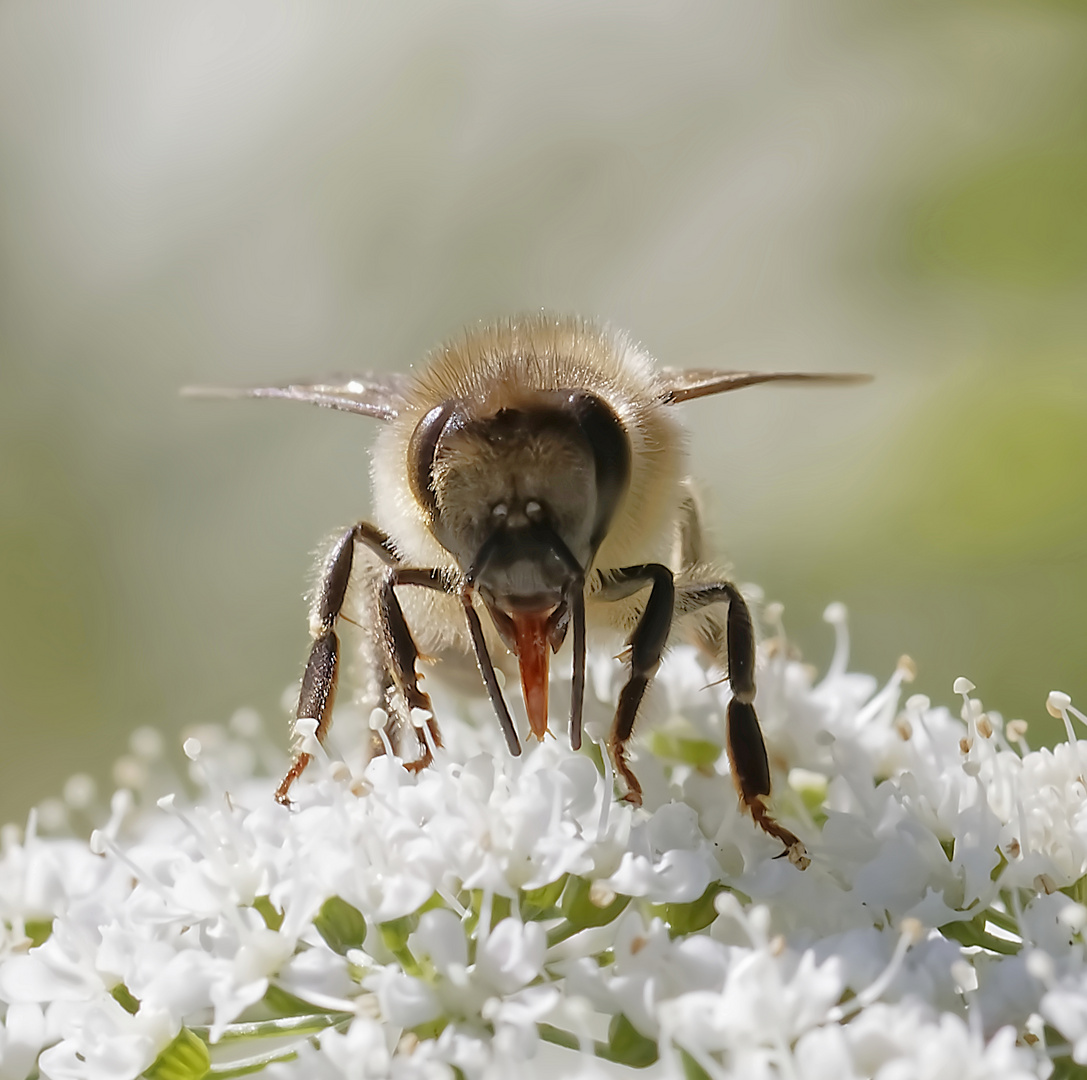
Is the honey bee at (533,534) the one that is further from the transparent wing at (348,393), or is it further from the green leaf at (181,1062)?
the green leaf at (181,1062)

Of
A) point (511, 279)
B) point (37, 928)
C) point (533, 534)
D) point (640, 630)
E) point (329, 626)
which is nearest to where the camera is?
point (533, 534)

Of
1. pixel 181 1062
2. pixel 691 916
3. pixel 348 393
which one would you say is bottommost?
pixel 181 1062

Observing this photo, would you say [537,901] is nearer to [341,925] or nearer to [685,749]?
[341,925]

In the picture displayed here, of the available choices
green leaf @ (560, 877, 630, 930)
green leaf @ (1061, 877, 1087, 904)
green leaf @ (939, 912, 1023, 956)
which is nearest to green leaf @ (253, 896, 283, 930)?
green leaf @ (560, 877, 630, 930)

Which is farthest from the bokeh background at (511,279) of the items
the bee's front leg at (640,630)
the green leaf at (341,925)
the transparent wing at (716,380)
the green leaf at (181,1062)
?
the green leaf at (181,1062)

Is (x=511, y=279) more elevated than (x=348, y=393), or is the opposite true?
(x=511, y=279)

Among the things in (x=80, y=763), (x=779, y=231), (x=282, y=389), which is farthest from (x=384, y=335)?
(x=282, y=389)

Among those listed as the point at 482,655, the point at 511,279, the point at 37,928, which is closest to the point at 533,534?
the point at 482,655

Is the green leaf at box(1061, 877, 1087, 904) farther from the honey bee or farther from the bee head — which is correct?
the bee head
